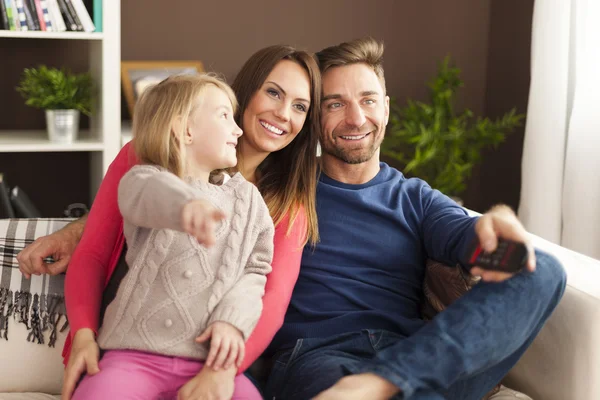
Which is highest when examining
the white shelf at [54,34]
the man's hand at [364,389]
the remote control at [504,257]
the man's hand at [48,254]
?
the white shelf at [54,34]

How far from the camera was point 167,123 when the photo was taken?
4.74 ft

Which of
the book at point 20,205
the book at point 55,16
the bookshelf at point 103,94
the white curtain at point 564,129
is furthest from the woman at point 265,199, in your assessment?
the white curtain at point 564,129

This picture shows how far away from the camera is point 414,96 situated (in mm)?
3559

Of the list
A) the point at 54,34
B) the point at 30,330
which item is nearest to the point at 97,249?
the point at 30,330

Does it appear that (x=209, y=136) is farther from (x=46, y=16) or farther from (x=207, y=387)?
(x=46, y=16)

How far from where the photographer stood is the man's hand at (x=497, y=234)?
139 centimetres

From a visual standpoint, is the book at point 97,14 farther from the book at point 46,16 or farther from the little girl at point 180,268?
the little girl at point 180,268

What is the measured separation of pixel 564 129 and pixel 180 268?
1909mm

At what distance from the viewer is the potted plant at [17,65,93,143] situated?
2.74 metres

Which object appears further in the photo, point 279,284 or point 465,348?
point 279,284

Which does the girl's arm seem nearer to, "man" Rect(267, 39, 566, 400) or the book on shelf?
"man" Rect(267, 39, 566, 400)

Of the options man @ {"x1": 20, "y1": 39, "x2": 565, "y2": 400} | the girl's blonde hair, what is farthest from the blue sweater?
the girl's blonde hair

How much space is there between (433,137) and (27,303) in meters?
1.87

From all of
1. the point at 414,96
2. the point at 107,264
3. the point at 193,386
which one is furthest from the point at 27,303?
the point at 414,96
